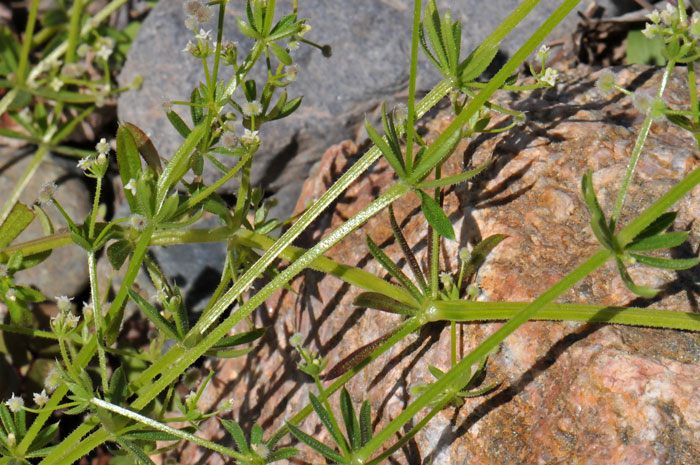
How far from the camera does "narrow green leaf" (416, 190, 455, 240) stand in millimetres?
2736

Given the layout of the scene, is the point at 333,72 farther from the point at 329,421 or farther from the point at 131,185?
the point at 329,421

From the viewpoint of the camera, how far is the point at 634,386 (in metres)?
2.72

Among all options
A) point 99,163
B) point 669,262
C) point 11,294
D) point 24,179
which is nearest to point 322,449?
point 669,262

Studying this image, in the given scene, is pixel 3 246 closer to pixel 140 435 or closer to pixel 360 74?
pixel 140 435

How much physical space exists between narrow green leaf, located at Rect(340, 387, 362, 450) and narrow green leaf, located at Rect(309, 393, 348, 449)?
44mm

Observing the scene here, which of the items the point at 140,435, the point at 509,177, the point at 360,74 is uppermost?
the point at 360,74

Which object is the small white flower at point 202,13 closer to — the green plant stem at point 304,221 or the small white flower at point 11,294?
the green plant stem at point 304,221

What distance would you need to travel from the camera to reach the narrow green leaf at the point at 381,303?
117 inches

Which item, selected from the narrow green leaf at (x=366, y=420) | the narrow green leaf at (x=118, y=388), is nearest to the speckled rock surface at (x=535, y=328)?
the narrow green leaf at (x=366, y=420)

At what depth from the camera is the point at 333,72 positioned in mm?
4789

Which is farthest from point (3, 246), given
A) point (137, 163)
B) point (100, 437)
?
point (100, 437)

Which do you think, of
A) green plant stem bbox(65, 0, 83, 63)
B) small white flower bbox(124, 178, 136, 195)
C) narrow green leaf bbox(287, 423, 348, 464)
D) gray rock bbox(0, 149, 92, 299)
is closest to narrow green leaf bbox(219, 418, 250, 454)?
narrow green leaf bbox(287, 423, 348, 464)

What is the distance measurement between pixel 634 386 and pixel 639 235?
0.68 metres

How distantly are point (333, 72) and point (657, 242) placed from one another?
294cm
